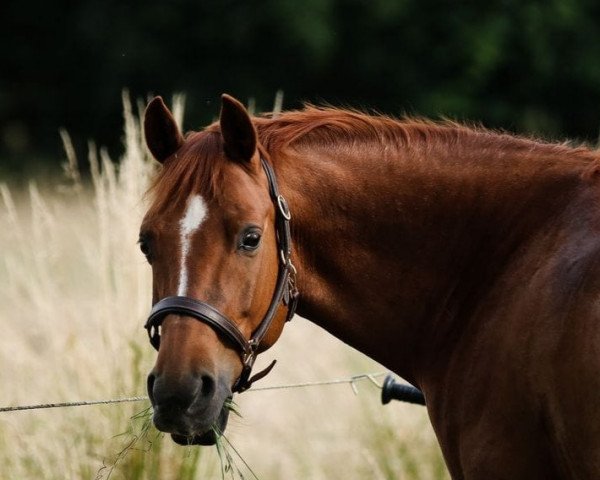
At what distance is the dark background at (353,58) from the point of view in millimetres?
17375

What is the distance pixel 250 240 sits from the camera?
327 cm

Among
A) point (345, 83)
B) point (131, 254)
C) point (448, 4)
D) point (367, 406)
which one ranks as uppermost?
point (131, 254)

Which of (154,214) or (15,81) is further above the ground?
(154,214)

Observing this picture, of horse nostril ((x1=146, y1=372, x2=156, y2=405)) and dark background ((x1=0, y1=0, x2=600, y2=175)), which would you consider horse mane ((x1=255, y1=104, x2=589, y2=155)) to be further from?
dark background ((x1=0, y1=0, x2=600, y2=175))

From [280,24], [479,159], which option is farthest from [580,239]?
[280,24]

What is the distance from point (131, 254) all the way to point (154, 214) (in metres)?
2.06

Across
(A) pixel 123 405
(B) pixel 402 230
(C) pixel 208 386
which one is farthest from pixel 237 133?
(A) pixel 123 405

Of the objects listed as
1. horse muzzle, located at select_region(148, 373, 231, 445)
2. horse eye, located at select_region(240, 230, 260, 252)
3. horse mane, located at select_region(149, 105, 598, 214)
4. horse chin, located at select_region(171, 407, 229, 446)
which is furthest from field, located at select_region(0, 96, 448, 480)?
horse eye, located at select_region(240, 230, 260, 252)

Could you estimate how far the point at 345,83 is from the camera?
18.5 metres

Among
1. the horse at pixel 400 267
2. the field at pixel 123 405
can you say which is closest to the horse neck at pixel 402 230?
the horse at pixel 400 267

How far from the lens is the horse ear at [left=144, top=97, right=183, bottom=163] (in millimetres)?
3509

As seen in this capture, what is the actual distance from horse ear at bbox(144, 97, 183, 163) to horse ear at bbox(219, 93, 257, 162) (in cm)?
22

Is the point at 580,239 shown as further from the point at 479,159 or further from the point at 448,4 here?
the point at 448,4

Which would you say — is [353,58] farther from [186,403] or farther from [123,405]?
[186,403]
